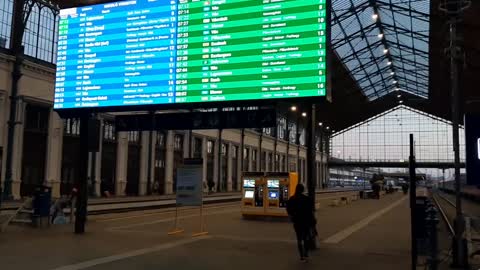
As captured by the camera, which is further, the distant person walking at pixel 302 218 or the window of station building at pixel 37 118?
the window of station building at pixel 37 118

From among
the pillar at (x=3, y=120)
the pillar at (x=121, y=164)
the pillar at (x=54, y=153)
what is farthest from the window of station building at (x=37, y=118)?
the pillar at (x=121, y=164)

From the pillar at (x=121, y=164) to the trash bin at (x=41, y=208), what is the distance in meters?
28.4

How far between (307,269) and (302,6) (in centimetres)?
627

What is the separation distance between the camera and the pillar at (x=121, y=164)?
1788 inches

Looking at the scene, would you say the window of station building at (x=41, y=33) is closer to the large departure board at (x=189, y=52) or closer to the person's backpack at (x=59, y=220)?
the person's backpack at (x=59, y=220)

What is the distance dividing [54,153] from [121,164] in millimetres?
8720

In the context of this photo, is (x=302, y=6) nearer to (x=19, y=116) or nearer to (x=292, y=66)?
(x=292, y=66)

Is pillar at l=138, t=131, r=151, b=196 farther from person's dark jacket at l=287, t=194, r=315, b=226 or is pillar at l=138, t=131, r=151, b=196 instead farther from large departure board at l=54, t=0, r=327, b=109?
person's dark jacket at l=287, t=194, r=315, b=226

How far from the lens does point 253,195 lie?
21812 mm

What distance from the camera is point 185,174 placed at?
16.4 metres

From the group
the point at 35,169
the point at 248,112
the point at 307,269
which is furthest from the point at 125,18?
the point at 35,169

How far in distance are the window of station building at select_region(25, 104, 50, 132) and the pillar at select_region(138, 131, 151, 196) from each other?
12.3 m

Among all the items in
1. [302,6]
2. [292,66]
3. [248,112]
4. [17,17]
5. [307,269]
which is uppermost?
[17,17]

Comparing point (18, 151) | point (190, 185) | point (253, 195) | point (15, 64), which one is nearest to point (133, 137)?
point (18, 151)
